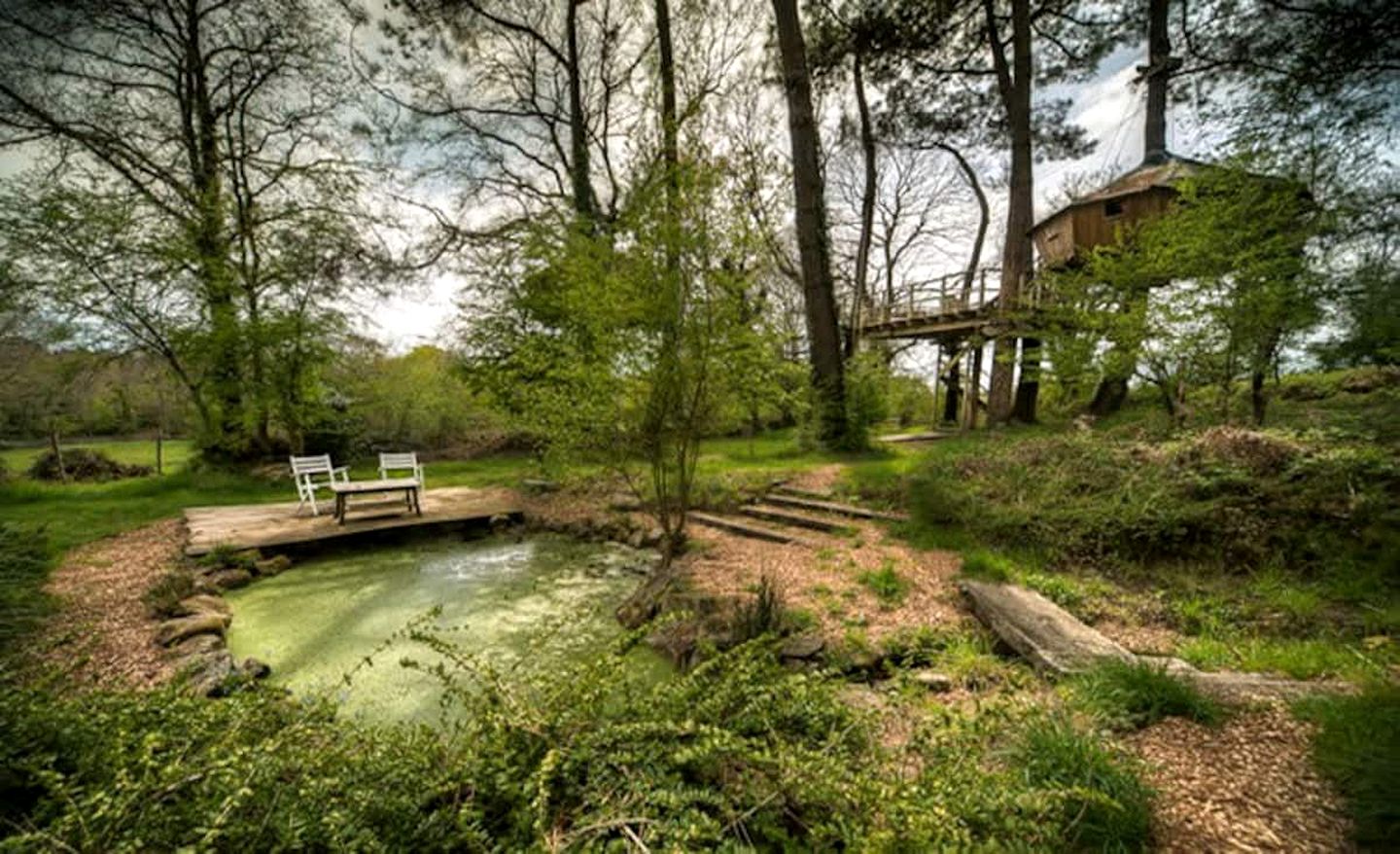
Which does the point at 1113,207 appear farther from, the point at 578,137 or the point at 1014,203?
the point at 578,137

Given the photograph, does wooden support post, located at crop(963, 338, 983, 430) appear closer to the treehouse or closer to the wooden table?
the treehouse

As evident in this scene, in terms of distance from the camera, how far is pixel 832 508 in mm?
6355

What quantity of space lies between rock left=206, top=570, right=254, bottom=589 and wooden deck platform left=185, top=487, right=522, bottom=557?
55 centimetres

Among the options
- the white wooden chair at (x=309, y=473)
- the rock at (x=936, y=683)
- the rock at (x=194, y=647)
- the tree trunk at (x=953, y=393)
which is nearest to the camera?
the rock at (x=936, y=683)

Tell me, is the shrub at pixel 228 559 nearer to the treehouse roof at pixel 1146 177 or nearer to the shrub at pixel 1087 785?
the shrub at pixel 1087 785

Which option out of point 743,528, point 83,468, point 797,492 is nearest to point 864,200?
point 797,492

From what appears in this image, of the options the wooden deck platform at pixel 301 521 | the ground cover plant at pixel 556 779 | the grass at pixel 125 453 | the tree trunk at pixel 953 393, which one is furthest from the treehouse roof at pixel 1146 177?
the grass at pixel 125 453

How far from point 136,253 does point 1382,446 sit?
15.7 m

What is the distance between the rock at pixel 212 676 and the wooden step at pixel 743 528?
465cm

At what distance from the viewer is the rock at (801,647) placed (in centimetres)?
323

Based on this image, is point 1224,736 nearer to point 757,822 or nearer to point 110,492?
point 757,822

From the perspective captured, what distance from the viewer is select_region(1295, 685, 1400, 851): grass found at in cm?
132

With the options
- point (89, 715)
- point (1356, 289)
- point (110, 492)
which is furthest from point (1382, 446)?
point (110, 492)

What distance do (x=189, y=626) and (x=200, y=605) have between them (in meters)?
0.64
